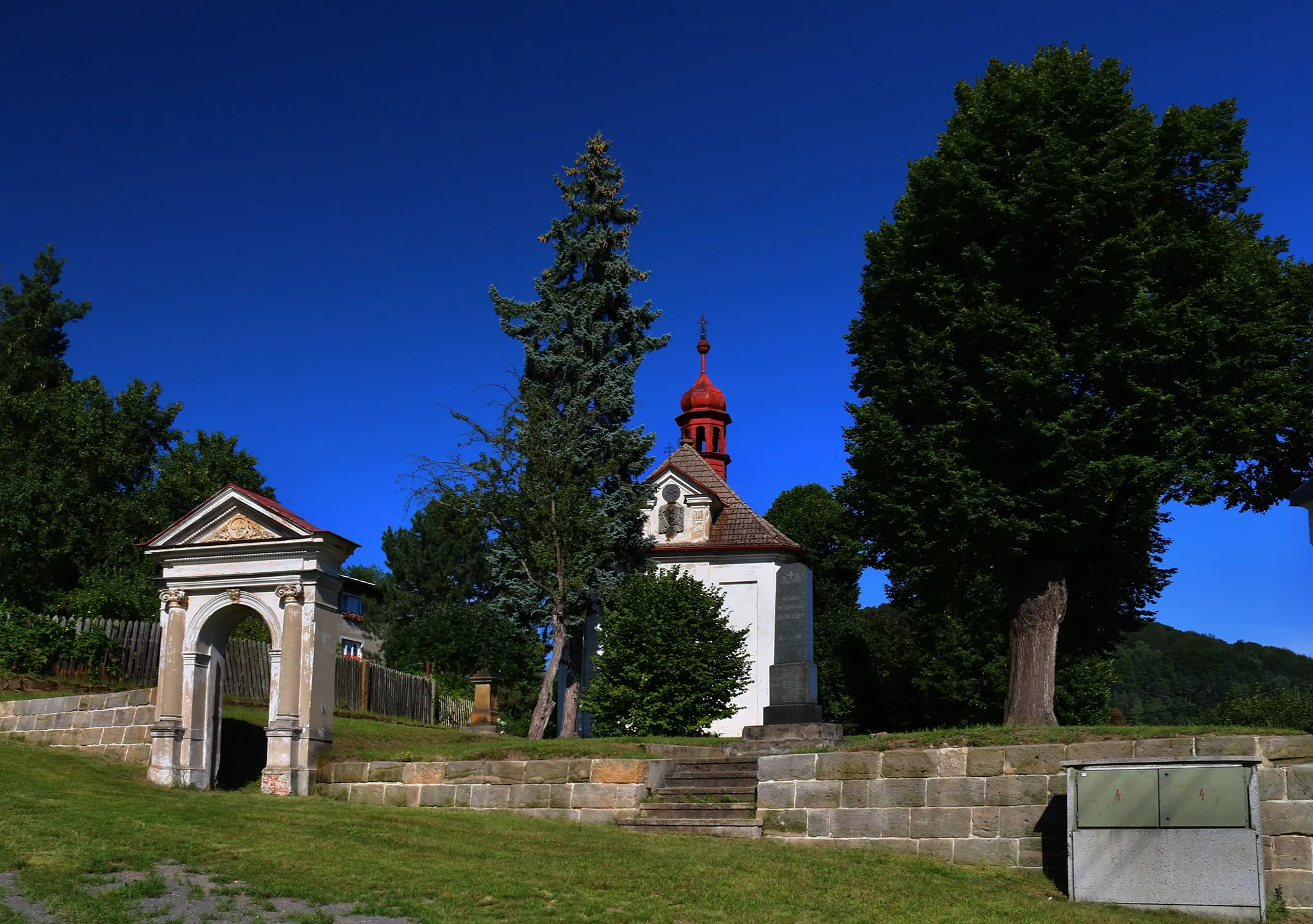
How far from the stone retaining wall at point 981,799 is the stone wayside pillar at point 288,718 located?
27.0 feet

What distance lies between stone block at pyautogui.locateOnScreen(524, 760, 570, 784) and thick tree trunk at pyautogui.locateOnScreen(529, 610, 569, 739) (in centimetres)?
899

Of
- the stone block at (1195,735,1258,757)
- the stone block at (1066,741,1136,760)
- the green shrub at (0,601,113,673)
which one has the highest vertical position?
the green shrub at (0,601,113,673)

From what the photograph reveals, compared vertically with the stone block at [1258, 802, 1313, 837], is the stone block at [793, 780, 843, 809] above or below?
below

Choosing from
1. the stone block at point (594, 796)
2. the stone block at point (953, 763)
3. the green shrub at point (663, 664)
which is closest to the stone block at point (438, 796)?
the stone block at point (594, 796)

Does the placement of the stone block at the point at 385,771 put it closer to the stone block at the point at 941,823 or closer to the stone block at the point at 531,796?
the stone block at the point at 531,796

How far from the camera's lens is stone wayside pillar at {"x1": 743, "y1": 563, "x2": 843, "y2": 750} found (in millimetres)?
21562

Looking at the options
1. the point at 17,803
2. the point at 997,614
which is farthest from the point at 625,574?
the point at 17,803

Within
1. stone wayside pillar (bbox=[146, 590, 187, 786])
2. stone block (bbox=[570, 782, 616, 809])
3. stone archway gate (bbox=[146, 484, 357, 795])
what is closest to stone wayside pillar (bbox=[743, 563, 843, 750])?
stone block (bbox=[570, 782, 616, 809])

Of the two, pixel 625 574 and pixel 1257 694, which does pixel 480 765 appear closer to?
pixel 625 574

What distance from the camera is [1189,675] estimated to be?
253 feet

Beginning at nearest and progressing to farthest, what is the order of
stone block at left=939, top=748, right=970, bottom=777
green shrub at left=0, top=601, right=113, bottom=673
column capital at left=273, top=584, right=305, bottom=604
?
stone block at left=939, top=748, right=970, bottom=777 < column capital at left=273, top=584, right=305, bottom=604 < green shrub at left=0, top=601, right=113, bottom=673

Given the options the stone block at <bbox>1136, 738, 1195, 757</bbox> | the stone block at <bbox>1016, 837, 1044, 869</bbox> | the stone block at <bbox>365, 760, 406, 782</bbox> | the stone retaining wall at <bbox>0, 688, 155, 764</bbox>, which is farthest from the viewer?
the stone retaining wall at <bbox>0, 688, 155, 764</bbox>

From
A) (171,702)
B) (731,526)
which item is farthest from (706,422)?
(171,702)

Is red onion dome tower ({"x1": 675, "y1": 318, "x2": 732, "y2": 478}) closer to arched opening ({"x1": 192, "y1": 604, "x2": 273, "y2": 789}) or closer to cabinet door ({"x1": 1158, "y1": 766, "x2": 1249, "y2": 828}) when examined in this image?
arched opening ({"x1": 192, "y1": 604, "x2": 273, "y2": 789})
